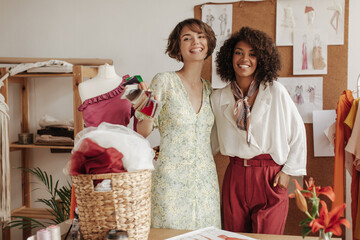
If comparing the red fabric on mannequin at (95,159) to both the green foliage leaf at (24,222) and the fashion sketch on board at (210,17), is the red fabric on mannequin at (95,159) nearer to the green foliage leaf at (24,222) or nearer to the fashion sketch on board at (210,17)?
the green foliage leaf at (24,222)

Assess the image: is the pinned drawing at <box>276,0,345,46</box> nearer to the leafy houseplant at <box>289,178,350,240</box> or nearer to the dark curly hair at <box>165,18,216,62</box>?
the dark curly hair at <box>165,18,216,62</box>

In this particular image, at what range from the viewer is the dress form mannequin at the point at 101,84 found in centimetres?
204

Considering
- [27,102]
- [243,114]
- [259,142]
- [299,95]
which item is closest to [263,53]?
[243,114]

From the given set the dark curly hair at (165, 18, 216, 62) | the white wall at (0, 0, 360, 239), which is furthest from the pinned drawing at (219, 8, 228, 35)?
the dark curly hair at (165, 18, 216, 62)

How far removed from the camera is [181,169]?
1829 mm

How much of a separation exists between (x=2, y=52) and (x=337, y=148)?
3037 millimetres

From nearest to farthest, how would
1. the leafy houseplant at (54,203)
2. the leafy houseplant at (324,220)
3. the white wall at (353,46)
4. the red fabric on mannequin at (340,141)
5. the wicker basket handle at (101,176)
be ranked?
the leafy houseplant at (324,220) < the wicker basket handle at (101,176) < the red fabric on mannequin at (340,141) < the white wall at (353,46) < the leafy houseplant at (54,203)

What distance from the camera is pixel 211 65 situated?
2.87 metres

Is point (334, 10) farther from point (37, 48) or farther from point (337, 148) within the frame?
point (37, 48)

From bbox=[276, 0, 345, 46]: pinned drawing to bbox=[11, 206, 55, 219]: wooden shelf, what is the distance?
8.03 ft

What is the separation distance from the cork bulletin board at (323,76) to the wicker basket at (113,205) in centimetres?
192

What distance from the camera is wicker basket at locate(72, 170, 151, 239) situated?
115 cm

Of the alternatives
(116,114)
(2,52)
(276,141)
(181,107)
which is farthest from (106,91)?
(2,52)

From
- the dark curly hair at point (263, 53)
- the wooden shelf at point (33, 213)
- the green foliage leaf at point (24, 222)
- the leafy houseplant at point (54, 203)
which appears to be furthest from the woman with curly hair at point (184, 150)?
the wooden shelf at point (33, 213)
